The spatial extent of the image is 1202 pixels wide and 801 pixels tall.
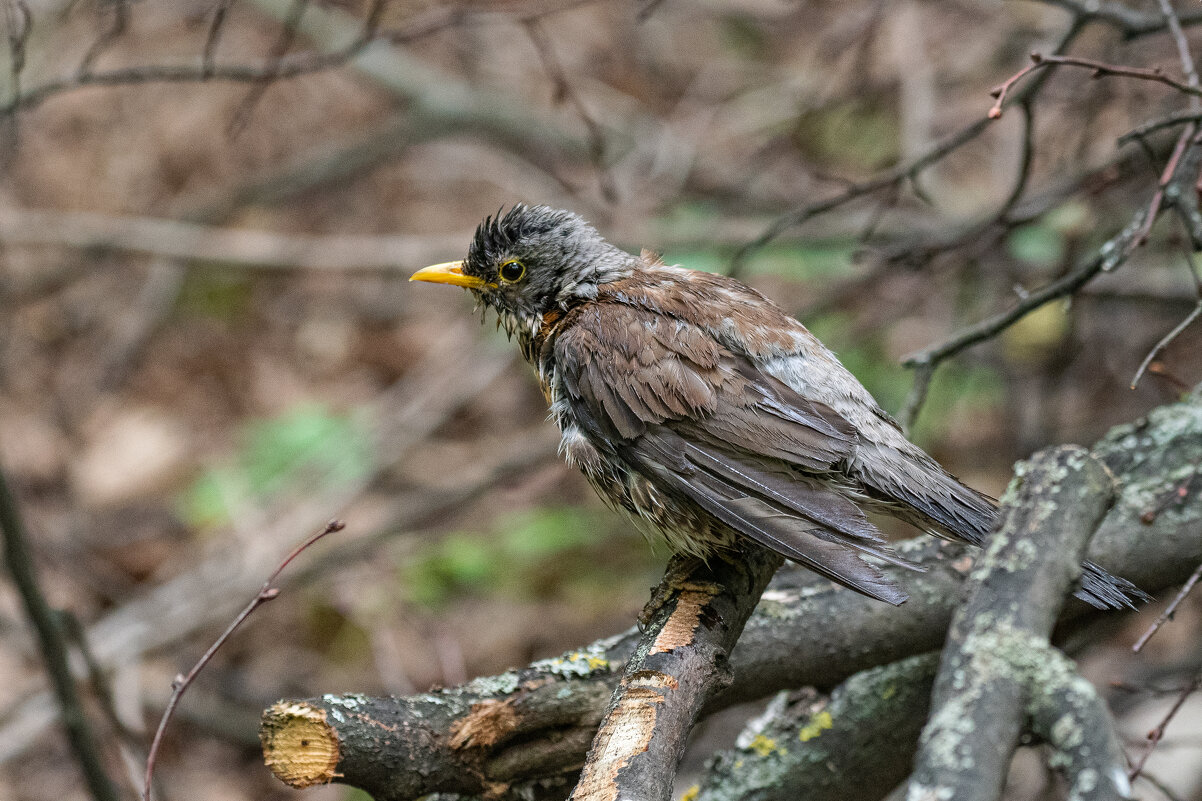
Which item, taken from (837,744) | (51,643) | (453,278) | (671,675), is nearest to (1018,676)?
(671,675)

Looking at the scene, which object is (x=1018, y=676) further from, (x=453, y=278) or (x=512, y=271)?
(x=453, y=278)

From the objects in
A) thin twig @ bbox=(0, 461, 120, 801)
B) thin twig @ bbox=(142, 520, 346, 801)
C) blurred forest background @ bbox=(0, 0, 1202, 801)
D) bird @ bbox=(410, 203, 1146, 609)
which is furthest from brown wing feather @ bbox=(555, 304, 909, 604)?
thin twig @ bbox=(0, 461, 120, 801)

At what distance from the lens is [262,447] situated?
655 cm

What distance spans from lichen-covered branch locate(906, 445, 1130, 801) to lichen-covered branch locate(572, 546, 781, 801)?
0.69 metres

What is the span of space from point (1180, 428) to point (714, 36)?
8.09m

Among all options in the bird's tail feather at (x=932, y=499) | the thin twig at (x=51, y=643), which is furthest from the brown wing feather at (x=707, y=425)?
the thin twig at (x=51, y=643)

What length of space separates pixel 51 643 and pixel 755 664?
7.51ft

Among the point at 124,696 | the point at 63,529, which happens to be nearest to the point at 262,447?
the point at 63,529

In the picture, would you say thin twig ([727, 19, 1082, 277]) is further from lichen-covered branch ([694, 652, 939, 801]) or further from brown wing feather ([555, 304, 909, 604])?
lichen-covered branch ([694, 652, 939, 801])

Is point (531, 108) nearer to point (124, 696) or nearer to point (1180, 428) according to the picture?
point (124, 696)

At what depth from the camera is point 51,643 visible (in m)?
3.36

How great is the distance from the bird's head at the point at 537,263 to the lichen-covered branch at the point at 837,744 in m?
1.60

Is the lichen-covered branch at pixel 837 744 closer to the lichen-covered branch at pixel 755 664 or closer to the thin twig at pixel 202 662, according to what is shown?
the lichen-covered branch at pixel 755 664

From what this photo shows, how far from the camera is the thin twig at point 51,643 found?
3.16 metres
